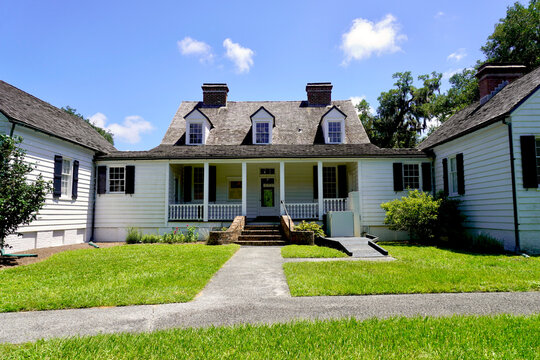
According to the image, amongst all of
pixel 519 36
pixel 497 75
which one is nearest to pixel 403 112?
pixel 519 36

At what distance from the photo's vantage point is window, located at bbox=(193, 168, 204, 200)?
18.4 metres

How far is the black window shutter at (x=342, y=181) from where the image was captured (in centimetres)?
1758

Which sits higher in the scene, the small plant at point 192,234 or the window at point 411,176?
the window at point 411,176

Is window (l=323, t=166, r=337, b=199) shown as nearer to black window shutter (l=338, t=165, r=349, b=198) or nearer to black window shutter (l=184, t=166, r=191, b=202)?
black window shutter (l=338, t=165, r=349, b=198)

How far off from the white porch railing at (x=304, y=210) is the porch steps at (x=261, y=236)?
4.64ft

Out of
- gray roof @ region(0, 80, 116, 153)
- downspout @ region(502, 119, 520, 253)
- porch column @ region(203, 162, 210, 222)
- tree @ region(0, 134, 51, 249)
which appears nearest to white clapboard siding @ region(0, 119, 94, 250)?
gray roof @ region(0, 80, 116, 153)

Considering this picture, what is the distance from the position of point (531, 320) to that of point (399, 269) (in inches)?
140

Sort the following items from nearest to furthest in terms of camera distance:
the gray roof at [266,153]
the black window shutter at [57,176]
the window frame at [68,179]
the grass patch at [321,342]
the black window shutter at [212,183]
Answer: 1. the grass patch at [321,342]
2. the black window shutter at [57,176]
3. the window frame at [68,179]
4. the gray roof at [266,153]
5. the black window shutter at [212,183]

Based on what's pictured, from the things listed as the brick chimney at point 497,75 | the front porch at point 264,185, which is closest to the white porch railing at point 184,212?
the front porch at point 264,185

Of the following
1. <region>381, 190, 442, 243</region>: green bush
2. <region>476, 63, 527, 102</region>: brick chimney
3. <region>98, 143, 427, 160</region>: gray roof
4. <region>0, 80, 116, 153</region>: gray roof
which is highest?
<region>476, 63, 527, 102</region>: brick chimney

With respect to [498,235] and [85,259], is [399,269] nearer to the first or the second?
[498,235]

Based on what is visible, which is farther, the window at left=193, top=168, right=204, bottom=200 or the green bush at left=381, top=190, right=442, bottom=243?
the window at left=193, top=168, right=204, bottom=200

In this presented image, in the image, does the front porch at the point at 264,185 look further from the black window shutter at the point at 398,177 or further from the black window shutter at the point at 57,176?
the black window shutter at the point at 57,176

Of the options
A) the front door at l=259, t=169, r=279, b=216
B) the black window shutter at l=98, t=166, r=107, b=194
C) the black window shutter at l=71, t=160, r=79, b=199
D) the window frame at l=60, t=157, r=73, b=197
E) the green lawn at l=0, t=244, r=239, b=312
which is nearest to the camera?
the green lawn at l=0, t=244, r=239, b=312
